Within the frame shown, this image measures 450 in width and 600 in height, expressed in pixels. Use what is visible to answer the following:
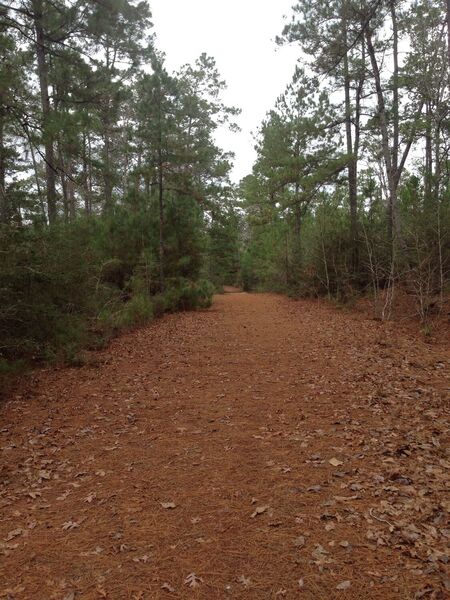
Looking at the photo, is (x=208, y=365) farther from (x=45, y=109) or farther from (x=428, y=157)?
(x=428, y=157)

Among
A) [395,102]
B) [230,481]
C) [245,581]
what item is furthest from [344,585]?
[395,102]

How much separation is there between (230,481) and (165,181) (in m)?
14.7

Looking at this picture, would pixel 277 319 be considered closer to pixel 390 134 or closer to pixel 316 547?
pixel 390 134

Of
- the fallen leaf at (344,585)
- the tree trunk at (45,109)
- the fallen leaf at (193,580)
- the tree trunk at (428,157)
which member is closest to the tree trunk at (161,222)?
the tree trunk at (45,109)

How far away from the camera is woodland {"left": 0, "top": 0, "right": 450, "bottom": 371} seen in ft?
26.1

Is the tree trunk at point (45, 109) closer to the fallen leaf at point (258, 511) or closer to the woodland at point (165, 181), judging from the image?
the woodland at point (165, 181)

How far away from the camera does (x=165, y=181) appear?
16.9 m

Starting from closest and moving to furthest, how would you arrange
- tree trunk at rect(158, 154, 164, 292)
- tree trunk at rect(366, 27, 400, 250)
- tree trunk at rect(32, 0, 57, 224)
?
1. tree trunk at rect(32, 0, 57, 224)
2. tree trunk at rect(366, 27, 400, 250)
3. tree trunk at rect(158, 154, 164, 292)

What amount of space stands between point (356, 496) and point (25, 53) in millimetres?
13021

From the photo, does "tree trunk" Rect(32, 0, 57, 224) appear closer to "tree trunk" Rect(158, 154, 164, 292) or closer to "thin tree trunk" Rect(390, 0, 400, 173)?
"tree trunk" Rect(158, 154, 164, 292)

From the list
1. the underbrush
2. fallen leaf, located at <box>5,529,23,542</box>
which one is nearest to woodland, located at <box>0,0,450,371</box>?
the underbrush

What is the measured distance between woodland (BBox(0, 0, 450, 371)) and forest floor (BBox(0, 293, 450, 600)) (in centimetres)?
230

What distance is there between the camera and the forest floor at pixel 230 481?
9.21ft

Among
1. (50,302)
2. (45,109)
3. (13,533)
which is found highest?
(45,109)
